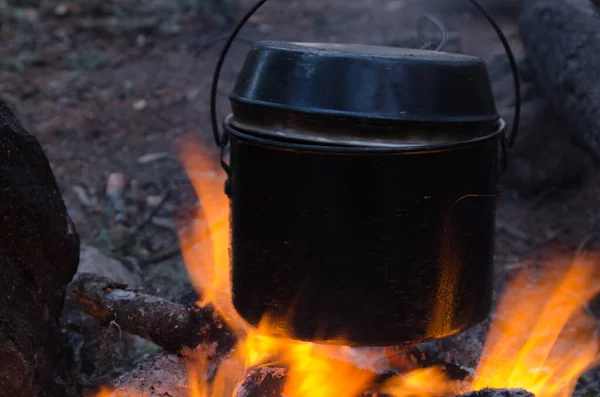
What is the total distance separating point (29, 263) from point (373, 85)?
1286 mm

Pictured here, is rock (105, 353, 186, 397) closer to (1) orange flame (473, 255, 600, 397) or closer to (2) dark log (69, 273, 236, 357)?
(2) dark log (69, 273, 236, 357)

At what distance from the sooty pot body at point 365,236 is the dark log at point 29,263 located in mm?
674

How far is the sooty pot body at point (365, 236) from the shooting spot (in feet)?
6.37

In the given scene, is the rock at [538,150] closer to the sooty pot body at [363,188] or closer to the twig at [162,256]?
the sooty pot body at [363,188]

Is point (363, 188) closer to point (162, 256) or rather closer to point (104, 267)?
point (104, 267)

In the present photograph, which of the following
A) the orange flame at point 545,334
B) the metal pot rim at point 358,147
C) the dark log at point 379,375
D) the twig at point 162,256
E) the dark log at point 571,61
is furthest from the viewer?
the twig at point 162,256

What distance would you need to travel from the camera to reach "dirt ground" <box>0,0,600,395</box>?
3844mm

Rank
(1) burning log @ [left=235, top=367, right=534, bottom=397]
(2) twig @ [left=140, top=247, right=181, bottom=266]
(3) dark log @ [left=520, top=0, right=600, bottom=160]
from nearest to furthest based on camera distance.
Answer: (1) burning log @ [left=235, top=367, right=534, bottom=397] < (3) dark log @ [left=520, top=0, right=600, bottom=160] < (2) twig @ [left=140, top=247, right=181, bottom=266]

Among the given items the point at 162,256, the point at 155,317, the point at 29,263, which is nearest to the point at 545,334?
the point at 155,317

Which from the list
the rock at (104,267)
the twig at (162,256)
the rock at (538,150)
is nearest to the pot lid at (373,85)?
the rock at (104,267)

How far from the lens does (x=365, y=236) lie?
1979 mm

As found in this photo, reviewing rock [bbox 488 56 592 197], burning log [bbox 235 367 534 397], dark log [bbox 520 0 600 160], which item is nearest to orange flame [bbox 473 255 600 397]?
burning log [bbox 235 367 534 397]

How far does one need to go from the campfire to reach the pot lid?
73 centimetres

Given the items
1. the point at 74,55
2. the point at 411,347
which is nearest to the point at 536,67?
the point at 411,347
